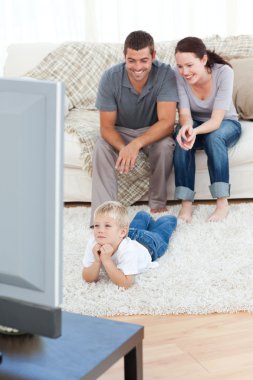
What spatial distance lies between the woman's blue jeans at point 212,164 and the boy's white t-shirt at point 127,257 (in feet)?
2.82

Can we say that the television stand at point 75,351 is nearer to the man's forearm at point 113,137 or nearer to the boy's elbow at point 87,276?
the boy's elbow at point 87,276

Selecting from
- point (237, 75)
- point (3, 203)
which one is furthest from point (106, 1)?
point (3, 203)

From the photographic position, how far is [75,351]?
5.08ft

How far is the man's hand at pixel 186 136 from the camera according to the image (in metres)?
3.63

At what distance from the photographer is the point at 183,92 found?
3783 millimetres

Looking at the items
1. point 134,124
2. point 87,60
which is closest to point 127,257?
point 134,124

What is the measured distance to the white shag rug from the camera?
2658 millimetres

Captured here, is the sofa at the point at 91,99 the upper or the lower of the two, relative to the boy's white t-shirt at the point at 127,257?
upper

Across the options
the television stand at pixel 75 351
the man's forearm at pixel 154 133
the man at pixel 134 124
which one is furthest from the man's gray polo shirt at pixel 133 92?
the television stand at pixel 75 351

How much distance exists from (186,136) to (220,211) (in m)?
0.40

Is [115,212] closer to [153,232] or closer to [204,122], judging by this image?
[153,232]

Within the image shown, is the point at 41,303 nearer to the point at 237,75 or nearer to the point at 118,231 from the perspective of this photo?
the point at 118,231

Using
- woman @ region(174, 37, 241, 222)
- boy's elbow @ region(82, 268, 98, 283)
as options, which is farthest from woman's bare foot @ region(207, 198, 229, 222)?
boy's elbow @ region(82, 268, 98, 283)

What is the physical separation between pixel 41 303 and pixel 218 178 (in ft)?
8.09
